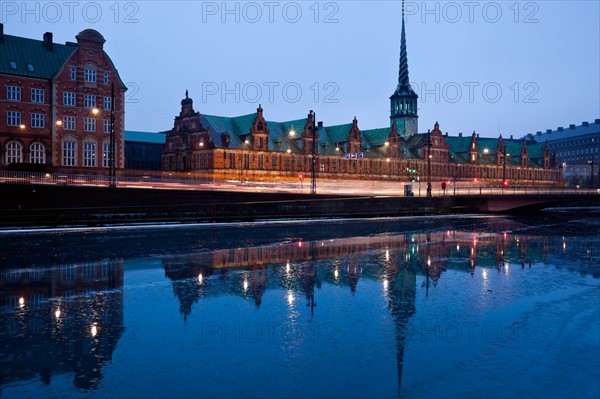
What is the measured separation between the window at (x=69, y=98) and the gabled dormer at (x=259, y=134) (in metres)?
35.5

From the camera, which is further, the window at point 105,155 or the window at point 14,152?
the window at point 105,155

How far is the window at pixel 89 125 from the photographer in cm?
7256

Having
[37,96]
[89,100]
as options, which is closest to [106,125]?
[89,100]

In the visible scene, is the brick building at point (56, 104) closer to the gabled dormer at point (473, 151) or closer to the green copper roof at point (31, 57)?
the green copper roof at point (31, 57)

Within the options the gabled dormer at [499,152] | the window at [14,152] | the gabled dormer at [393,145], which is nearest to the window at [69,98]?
the window at [14,152]

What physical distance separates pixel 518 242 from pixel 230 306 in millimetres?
23294

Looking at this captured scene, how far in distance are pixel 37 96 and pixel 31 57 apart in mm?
5225

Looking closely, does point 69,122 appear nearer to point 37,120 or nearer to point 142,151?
point 37,120

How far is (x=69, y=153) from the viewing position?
71250 millimetres

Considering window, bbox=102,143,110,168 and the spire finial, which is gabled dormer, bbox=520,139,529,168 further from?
window, bbox=102,143,110,168

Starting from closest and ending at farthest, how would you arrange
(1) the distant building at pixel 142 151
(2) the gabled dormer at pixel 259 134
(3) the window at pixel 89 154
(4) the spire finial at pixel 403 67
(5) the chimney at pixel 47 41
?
(3) the window at pixel 89 154 → (5) the chimney at pixel 47 41 → (2) the gabled dormer at pixel 259 134 → (1) the distant building at pixel 142 151 → (4) the spire finial at pixel 403 67

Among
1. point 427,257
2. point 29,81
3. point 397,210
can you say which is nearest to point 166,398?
point 427,257

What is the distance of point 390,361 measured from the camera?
32.8 ft

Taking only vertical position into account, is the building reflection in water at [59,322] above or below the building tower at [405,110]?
below
